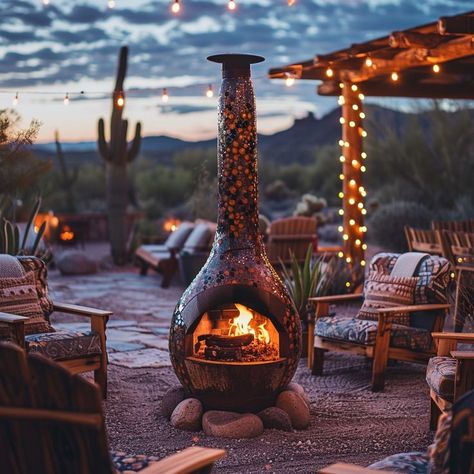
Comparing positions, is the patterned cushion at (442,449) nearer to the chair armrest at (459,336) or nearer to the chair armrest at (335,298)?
the chair armrest at (459,336)

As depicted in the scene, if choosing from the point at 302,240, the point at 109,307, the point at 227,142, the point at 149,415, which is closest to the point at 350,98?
the point at 302,240

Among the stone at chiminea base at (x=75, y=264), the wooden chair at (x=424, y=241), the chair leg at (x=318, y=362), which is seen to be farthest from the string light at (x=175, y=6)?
the stone at chiminea base at (x=75, y=264)

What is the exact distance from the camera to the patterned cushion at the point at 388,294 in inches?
268

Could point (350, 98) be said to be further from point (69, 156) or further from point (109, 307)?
point (69, 156)

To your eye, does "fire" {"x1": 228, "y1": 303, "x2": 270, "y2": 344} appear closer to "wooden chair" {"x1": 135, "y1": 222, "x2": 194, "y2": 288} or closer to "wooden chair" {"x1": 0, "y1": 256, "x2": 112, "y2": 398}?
"wooden chair" {"x1": 0, "y1": 256, "x2": 112, "y2": 398}

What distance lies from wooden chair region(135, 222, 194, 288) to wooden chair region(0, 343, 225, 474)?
9262 millimetres

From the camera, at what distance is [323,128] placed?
43344mm

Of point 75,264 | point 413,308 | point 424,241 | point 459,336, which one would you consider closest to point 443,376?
point 459,336

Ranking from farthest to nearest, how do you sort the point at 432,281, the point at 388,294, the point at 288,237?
the point at 288,237, the point at 388,294, the point at 432,281

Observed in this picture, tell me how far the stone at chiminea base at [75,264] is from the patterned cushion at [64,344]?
25.2 ft

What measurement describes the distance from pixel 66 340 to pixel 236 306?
1190mm

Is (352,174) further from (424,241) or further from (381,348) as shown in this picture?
(381,348)

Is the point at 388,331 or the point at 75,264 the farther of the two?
the point at 75,264

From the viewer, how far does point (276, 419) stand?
5.52 meters
